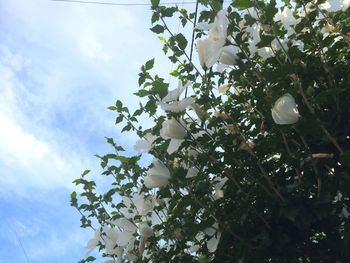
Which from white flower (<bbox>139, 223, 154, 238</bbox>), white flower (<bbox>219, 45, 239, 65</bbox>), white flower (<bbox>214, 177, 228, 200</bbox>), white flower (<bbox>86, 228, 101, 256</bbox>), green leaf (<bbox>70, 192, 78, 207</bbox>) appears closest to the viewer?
white flower (<bbox>219, 45, 239, 65</bbox>)

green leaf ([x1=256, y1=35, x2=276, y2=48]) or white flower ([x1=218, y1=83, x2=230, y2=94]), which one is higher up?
white flower ([x1=218, y1=83, x2=230, y2=94])

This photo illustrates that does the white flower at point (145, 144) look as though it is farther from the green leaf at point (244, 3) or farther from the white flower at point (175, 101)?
the green leaf at point (244, 3)

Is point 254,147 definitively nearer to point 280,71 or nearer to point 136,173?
point 280,71

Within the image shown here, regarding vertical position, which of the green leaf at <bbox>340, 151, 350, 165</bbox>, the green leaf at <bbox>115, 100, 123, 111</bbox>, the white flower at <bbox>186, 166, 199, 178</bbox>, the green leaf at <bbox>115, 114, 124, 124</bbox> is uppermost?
the green leaf at <bbox>115, 100, 123, 111</bbox>

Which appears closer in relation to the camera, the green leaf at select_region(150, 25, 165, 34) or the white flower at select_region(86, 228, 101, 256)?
the green leaf at select_region(150, 25, 165, 34)

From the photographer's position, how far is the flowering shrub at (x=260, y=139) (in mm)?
1426

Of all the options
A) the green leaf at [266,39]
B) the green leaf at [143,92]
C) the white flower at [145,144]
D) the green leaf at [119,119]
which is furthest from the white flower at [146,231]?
the green leaf at [266,39]

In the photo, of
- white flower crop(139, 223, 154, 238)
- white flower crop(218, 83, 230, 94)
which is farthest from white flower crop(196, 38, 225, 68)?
white flower crop(139, 223, 154, 238)

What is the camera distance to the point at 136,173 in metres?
2.13

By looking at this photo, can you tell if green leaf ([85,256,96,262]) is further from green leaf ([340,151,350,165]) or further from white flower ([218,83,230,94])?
green leaf ([340,151,350,165])

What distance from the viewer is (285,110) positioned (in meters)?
1.37

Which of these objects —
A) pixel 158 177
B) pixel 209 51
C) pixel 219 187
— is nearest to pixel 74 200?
pixel 158 177

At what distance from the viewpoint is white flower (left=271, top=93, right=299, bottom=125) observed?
54.0 inches

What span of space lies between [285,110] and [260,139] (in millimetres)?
249
